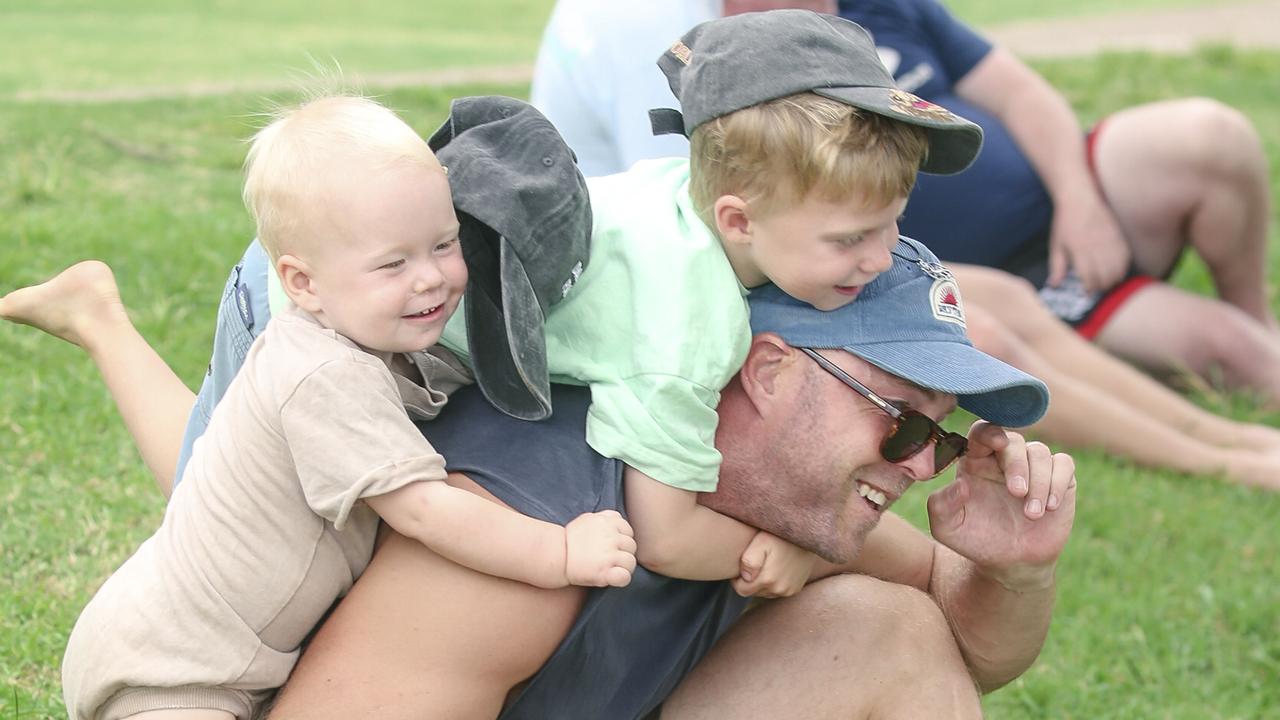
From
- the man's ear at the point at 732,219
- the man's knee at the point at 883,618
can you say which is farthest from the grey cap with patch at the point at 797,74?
the man's knee at the point at 883,618

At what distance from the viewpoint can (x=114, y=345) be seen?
3012 millimetres

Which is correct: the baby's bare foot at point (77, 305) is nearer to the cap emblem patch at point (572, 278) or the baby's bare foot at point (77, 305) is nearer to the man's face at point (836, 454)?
the cap emblem patch at point (572, 278)

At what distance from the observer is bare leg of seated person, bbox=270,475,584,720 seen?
206 cm

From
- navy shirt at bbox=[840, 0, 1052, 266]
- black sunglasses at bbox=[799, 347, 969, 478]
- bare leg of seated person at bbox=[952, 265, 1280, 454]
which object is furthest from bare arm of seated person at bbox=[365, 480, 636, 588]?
navy shirt at bbox=[840, 0, 1052, 266]

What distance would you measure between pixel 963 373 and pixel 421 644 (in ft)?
2.65

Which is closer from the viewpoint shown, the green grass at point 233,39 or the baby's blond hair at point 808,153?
the baby's blond hair at point 808,153

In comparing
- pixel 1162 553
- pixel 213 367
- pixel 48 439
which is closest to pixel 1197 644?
pixel 1162 553

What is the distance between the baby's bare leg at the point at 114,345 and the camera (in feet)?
9.53

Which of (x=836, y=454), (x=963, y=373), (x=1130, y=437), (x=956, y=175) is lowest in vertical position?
(x=1130, y=437)

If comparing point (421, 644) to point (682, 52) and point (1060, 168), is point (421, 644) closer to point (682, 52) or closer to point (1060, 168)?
point (682, 52)

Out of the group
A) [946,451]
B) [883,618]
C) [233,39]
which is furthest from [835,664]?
[233,39]

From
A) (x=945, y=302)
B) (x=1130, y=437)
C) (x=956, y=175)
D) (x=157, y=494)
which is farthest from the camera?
(x=956, y=175)

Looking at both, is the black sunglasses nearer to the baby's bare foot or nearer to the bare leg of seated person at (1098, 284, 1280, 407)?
the baby's bare foot

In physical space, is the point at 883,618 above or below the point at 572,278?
below
